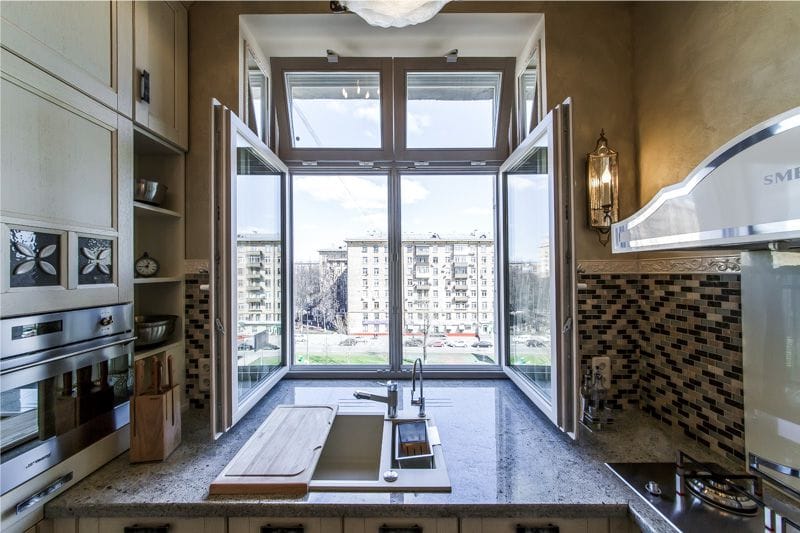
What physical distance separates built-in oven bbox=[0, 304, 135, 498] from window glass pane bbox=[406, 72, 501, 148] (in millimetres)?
1831

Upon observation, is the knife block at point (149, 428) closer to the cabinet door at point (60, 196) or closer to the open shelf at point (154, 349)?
the open shelf at point (154, 349)

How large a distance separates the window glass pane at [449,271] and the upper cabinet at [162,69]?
4.41 ft

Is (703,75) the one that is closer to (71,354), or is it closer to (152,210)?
(152,210)

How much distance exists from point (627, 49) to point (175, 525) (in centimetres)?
287

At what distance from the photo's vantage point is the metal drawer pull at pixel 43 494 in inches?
36.9

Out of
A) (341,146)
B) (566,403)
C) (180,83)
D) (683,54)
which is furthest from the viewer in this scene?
(341,146)

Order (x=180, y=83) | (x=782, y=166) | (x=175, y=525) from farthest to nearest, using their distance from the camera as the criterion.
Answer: (x=180, y=83), (x=175, y=525), (x=782, y=166)

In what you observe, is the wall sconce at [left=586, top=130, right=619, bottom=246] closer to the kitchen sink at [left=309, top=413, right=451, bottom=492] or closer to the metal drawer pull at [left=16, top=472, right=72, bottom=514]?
the kitchen sink at [left=309, top=413, right=451, bottom=492]

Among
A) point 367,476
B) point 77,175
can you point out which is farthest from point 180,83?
point 367,476

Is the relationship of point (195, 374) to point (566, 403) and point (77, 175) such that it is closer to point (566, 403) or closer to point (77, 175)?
point (77, 175)

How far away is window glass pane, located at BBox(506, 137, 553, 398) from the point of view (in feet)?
4.83

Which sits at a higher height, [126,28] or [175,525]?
[126,28]

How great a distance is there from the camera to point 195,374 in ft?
5.67

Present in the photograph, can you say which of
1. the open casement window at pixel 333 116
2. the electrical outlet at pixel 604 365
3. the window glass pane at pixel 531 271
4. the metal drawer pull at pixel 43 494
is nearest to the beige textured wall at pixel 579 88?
the window glass pane at pixel 531 271
